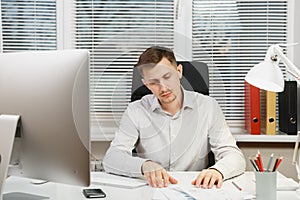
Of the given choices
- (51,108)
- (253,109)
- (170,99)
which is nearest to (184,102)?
(170,99)

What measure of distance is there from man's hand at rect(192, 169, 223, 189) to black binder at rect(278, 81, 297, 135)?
118 cm

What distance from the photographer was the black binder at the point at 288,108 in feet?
9.25

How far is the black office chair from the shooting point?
1.92 meters

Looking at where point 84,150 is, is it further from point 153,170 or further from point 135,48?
point 135,48

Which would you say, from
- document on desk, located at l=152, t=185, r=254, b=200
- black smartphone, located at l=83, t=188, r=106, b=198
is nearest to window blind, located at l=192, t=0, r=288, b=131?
document on desk, located at l=152, t=185, r=254, b=200

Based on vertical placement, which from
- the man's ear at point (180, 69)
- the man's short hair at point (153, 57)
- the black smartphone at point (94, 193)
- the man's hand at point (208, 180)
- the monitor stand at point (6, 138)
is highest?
the man's short hair at point (153, 57)

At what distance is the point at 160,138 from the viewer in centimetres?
195

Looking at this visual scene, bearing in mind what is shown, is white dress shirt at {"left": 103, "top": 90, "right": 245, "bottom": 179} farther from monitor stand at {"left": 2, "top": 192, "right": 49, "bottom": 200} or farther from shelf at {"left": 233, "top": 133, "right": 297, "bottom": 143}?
shelf at {"left": 233, "top": 133, "right": 297, "bottom": 143}

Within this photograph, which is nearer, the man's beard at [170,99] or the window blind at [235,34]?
the man's beard at [170,99]

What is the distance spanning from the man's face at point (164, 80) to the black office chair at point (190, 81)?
0.08m

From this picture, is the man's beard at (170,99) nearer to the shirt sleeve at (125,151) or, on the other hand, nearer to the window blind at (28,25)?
the shirt sleeve at (125,151)

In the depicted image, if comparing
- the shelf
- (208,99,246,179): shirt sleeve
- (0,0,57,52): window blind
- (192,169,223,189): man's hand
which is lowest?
the shelf

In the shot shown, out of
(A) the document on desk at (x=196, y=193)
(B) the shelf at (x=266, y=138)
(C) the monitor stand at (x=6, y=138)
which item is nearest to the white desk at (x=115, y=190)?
(A) the document on desk at (x=196, y=193)

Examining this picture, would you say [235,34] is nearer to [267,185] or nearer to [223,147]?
[223,147]
